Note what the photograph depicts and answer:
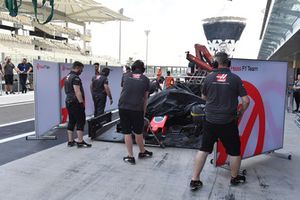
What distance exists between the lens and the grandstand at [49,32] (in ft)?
115

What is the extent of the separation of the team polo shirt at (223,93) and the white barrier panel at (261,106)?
2.45 feet

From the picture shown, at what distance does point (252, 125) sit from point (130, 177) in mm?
1962

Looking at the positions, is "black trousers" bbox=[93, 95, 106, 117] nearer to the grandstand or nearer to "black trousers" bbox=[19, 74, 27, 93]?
"black trousers" bbox=[19, 74, 27, 93]

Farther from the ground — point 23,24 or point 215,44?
point 23,24

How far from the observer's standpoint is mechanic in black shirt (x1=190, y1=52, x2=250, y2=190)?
3904 millimetres

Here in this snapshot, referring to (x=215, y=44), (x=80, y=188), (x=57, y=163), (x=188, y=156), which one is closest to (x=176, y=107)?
(x=188, y=156)

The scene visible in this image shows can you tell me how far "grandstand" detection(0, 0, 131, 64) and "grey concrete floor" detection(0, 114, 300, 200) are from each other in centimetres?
2344

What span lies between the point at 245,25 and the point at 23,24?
33.9m

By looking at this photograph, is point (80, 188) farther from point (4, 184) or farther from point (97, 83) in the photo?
point (97, 83)

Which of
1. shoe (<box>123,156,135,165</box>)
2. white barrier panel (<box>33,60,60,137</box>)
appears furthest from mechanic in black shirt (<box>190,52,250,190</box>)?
white barrier panel (<box>33,60,60,137</box>)

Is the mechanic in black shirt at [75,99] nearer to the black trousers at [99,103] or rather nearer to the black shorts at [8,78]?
the black trousers at [99,103]

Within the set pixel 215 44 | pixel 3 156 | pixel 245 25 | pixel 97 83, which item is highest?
pixel 245 25

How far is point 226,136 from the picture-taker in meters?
4.04

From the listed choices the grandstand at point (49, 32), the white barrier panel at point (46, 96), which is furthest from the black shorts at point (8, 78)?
the grandstand at point (49, 32)
